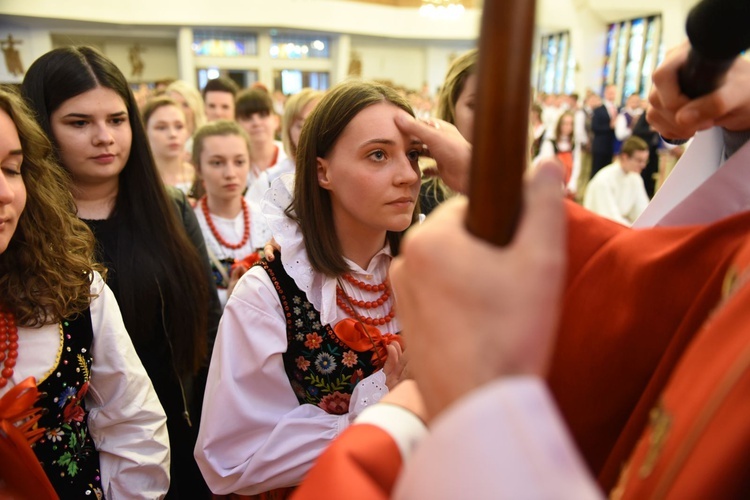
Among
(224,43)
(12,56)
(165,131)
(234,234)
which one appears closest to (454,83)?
(234,234)

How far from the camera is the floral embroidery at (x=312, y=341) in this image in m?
1.49

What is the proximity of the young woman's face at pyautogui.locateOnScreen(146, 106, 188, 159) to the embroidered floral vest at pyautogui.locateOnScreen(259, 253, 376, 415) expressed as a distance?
106 inches

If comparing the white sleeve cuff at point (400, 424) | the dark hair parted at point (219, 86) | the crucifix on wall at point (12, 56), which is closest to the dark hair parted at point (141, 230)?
the white sleeve cuff at point (400, 424)

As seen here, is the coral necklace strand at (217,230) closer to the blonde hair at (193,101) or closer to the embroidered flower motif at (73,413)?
the embroidered flower motif at (73,413)

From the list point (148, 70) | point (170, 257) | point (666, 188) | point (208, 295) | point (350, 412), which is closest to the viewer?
point (666, 188)

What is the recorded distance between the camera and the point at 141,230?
2.10 meters

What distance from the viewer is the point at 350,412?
57.4 inches

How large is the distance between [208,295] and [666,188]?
5.94ft

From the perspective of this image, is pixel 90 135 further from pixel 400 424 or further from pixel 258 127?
pixel 258 127

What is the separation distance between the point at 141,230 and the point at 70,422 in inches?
35.2

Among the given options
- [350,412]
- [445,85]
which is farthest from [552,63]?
[350,412]

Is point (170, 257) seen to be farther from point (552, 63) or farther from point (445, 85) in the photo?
point (552, 63)

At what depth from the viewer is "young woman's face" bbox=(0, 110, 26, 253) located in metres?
1.28

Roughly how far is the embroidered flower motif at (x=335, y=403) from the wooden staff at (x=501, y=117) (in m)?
1.17
